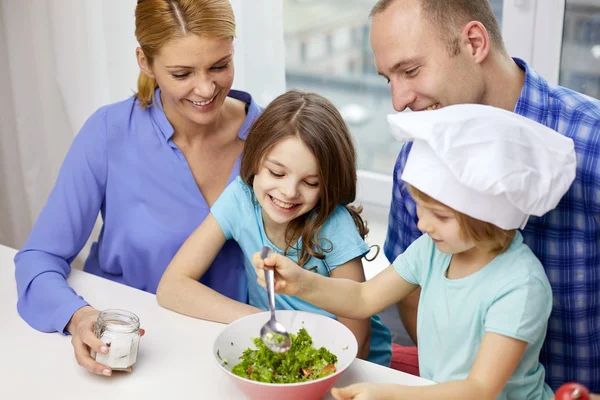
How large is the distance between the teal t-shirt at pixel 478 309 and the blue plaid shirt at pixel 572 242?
282 millimetres

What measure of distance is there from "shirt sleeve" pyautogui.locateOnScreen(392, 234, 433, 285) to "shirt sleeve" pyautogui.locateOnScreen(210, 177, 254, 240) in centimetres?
41

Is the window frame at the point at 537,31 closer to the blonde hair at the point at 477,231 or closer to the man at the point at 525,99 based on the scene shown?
the man at the point at 525,99

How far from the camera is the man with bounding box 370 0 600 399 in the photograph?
158cm

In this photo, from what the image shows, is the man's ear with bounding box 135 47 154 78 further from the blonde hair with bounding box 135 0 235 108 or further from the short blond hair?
the short blond hair

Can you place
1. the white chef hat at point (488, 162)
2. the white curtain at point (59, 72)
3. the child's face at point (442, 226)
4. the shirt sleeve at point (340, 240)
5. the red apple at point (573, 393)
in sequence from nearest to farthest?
the red apple at point (573, 393), the white chef hat at point (488, 162), the child's face at point (442, 226), the shirt sleeve at point (340, 240), the white curtain at point (59, 72)

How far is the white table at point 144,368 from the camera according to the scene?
1314 mm

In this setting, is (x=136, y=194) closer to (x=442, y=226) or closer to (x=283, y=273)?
(x=283, y=273)

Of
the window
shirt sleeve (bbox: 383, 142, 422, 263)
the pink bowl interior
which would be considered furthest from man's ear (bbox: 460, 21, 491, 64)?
the window

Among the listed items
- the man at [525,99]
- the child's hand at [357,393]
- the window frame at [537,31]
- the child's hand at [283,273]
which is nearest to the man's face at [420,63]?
the man at [525,99]

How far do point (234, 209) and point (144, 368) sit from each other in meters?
0.47

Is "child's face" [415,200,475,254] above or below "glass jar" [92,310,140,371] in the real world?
above

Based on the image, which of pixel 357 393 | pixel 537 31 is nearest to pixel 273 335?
pixel 357 393

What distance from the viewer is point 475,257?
1359mm

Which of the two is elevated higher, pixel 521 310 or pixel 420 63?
pixel 420 63
